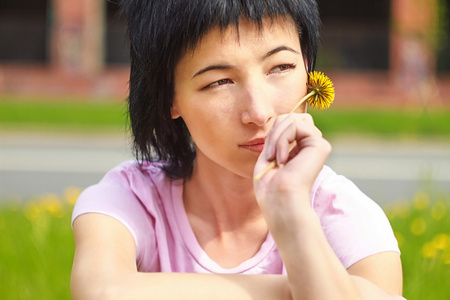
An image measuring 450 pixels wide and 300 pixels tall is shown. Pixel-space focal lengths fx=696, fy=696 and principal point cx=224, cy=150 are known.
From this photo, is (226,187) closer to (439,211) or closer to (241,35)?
(241,35)

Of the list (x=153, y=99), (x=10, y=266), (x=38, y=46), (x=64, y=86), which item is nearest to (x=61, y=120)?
(x=64, y=86)

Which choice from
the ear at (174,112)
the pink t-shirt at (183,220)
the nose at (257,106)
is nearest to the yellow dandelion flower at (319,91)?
the nose at (257,106)

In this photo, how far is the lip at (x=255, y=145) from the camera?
5.16ft

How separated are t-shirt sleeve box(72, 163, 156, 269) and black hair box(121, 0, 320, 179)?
153 mm

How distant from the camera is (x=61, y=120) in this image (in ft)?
35.6

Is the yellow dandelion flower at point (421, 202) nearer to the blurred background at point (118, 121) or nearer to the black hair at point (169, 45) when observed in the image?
the blurred background at point (118, 121)

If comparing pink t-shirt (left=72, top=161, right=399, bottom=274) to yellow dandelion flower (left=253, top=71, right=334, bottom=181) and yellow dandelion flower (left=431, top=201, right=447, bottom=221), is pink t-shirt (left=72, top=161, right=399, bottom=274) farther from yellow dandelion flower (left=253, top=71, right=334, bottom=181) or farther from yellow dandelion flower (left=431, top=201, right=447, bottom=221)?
yellow dandelion flower (left=431, top=201, right=447, bottom=221)

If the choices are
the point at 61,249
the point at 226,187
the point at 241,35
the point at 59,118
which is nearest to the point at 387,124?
the point at 59,118

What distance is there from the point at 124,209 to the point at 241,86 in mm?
455

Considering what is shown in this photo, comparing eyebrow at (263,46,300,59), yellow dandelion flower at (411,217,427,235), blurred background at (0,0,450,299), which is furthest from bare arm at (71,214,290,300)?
yellow dandelion flower at (411,217,427,235)

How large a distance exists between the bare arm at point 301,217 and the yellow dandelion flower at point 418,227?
5.36ft

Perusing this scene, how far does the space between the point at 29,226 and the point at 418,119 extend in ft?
28.3

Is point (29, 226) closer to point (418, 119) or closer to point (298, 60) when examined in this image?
point (298, 60)

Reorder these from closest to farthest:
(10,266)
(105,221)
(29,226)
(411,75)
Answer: (105,221) → (10,266) → (29,226) → (411,75)
